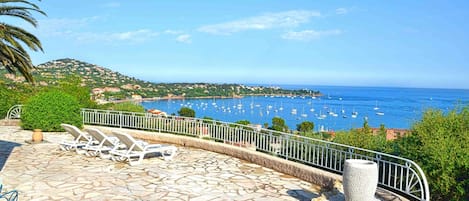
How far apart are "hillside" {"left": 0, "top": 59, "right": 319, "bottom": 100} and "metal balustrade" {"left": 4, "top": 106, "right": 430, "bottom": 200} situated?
16.1 m

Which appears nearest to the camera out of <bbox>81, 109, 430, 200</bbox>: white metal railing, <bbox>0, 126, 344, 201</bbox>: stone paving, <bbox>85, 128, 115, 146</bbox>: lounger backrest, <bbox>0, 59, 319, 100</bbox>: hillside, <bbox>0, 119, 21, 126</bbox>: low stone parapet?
<bbox>81, 109, 430, 200</bbox>: white metal railing

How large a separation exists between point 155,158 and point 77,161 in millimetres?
1850

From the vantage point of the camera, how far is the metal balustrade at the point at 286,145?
6.39 m

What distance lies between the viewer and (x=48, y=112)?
15445mm

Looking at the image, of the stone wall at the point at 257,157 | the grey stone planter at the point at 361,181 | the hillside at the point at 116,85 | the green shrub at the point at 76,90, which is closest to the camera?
the grey stone planter at the point at 361,181

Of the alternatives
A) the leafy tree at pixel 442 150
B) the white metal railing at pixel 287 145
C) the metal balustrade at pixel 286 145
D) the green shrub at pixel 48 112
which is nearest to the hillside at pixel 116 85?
the green shrub at pixel 48 112

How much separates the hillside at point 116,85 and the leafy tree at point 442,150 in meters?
26.0

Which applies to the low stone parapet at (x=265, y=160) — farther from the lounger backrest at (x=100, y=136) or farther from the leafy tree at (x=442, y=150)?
the lounger backrest at (x=100, y=136)

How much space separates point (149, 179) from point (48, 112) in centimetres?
940

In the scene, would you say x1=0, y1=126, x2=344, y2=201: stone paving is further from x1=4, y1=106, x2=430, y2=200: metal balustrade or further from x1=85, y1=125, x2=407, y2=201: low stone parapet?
x1=4, y1=106, x2=430, y2=200: metal balustrade

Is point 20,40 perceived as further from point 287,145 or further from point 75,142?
point 287,145

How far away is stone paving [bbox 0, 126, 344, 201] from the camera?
673cm

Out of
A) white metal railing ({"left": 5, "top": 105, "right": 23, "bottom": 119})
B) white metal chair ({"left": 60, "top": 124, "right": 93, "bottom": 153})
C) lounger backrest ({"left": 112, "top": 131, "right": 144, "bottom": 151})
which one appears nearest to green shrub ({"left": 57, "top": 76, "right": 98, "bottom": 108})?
white metal railing ({"left": 5, "top": 105, "right": 23, "bottom": 119})

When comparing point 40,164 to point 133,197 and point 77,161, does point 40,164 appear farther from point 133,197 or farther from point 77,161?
point 133,197
